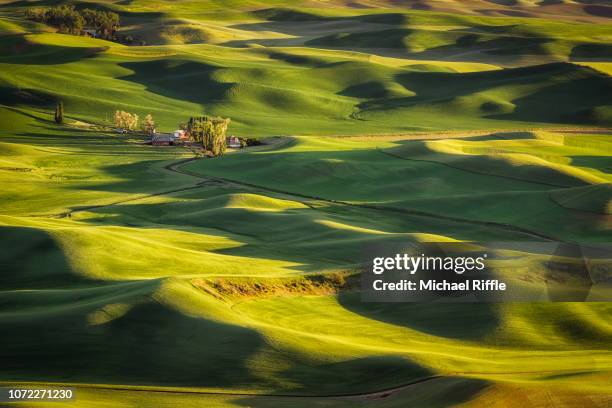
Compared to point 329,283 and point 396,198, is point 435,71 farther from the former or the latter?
point 329,283

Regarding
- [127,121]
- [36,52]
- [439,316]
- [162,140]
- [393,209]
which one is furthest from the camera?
[36,52]

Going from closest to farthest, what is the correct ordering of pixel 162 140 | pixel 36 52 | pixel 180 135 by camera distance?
pixel 162 140
pixel 180 135
pixel 36 52

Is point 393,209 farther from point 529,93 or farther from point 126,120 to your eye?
point 529,93

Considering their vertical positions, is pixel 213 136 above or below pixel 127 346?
below

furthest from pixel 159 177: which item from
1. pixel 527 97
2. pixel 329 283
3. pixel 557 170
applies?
pixel 527 97

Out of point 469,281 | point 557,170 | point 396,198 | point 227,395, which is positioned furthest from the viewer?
point 557,170

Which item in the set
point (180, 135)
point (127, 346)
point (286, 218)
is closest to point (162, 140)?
point (180, 135)

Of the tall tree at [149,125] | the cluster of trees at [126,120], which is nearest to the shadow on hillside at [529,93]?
the tall tree at [149,125]
